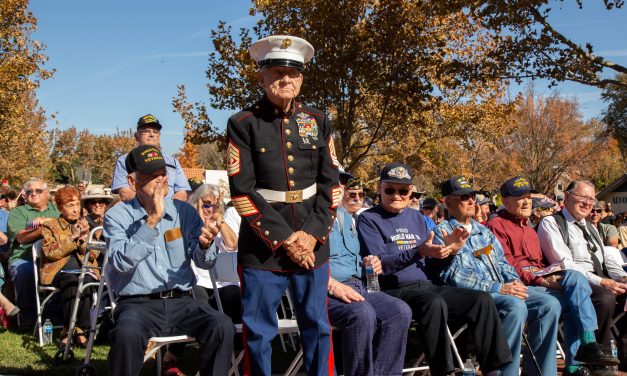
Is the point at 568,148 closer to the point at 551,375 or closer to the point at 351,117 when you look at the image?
the point at 351,117

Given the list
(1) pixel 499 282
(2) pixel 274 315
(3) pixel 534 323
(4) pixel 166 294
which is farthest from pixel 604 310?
(4) pixel 166 294

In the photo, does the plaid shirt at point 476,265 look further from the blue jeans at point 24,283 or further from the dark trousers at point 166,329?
the blue jeans at point 24,283

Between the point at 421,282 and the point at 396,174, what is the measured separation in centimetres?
95

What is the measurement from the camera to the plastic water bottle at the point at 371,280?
5258 mm

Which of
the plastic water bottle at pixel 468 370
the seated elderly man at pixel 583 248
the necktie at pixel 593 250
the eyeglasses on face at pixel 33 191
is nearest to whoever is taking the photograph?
the plastic water bottle at pixel 468 370

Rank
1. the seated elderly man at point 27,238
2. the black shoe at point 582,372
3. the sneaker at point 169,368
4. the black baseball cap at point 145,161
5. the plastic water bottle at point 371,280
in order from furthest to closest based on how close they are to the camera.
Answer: the seated elderly man at point 27,238 → the black shoe at point 582,372 → the sneaker at point 169,368 → the plastic water bottle at point 371,280 → the black baseball cap at point 145,161

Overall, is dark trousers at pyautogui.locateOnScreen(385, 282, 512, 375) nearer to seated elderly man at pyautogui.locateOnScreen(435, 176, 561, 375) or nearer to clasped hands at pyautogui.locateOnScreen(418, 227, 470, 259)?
seated elderly man at pyautogui.locateOnScreen(435, 176, 561, 375)

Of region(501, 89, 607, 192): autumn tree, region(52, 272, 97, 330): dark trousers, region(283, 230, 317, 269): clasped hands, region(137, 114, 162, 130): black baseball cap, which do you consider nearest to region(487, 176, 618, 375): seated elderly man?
region(283, 230, 317, 269): clasped hands

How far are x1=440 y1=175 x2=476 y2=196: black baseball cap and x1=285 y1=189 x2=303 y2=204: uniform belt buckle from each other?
2.37m

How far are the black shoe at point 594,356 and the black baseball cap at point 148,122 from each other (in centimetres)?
470

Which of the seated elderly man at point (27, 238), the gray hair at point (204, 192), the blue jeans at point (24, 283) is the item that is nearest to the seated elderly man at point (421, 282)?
the gray hair at point (204, 192)

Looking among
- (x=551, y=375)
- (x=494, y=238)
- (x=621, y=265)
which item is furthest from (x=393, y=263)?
(x=621, y=265)

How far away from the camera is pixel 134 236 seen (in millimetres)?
4305

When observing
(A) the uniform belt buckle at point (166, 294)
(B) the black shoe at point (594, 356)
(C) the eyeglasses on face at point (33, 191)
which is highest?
(C) the eyeglasses on face at point (33, 191)
